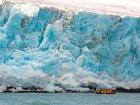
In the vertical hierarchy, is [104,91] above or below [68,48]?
below

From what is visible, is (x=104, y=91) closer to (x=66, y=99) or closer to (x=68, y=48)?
(x=68, y=48)

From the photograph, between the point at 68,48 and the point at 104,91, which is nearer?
the point at 68,48

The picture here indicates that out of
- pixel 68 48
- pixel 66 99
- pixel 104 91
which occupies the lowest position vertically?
pixel 104 91

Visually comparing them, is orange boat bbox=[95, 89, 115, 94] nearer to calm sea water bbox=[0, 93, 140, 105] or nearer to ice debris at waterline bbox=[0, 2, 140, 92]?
ice debris at waterline bbox=[0, 2, 140, 92]

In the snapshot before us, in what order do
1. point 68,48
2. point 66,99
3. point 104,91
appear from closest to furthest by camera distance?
point 66,99
point 68,48
point 104,91

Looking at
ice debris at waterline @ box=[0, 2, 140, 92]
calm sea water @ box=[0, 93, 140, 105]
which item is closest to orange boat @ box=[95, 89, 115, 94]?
ice debris at waterline @ box=[0, 2, 140, 92]

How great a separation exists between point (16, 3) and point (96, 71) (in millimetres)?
5146

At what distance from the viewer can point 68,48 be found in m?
38.8

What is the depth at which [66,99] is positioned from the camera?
34906 mm

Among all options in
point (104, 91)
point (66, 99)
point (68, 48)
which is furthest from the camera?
point (104, 91)

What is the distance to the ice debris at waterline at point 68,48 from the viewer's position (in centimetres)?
3831

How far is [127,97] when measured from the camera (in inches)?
1473

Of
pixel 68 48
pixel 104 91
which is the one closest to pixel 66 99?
pixel 68 48

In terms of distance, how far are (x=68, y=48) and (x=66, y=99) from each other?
175 inches
